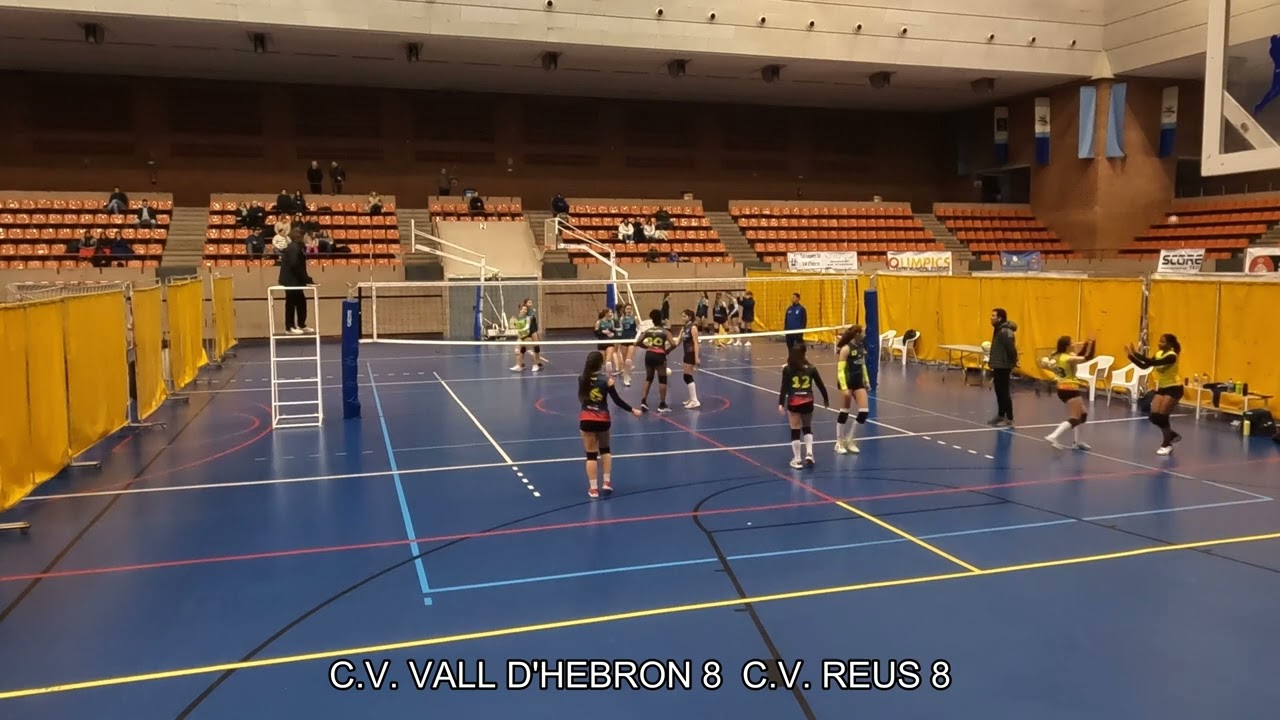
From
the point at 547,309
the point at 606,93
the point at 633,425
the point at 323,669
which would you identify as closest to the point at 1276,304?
the point at 633,425

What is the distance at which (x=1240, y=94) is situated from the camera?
37.9ft

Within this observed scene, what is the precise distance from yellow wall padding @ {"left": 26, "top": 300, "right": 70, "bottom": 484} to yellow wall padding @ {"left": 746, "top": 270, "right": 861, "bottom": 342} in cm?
1832

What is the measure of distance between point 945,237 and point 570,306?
19614mm

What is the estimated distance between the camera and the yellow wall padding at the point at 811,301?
28.1 metres

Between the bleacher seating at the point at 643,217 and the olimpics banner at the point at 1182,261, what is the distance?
603 inches

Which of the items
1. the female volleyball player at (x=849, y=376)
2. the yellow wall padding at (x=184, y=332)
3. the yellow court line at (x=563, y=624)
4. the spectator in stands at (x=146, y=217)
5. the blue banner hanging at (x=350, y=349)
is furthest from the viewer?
the spectator in stands at (x=146, y=217)

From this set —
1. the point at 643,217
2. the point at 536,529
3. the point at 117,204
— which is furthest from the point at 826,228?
the point at 536,529

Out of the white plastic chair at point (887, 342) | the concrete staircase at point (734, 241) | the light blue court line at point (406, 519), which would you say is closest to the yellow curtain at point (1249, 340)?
the white plastic chair at point (887, 342)

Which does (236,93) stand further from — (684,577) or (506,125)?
(684,577)

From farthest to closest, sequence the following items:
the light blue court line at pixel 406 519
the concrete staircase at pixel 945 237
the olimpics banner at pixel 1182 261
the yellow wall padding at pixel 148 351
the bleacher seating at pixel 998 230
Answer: the bleacher seating at pixel 998 230
the concrete staircase at pixel 945 237
the olimpics banner at pixel 1182 261
the yellow wall padding at pixel 148 351
the light blue court line at pixel 406 519

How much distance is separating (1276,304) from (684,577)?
1271 centimetres

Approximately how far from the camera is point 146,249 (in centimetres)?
3078

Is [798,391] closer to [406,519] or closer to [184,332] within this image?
[406,519]

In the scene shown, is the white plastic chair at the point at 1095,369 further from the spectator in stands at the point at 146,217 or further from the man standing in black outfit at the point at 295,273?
the spectator in stands at the point at 146,217
